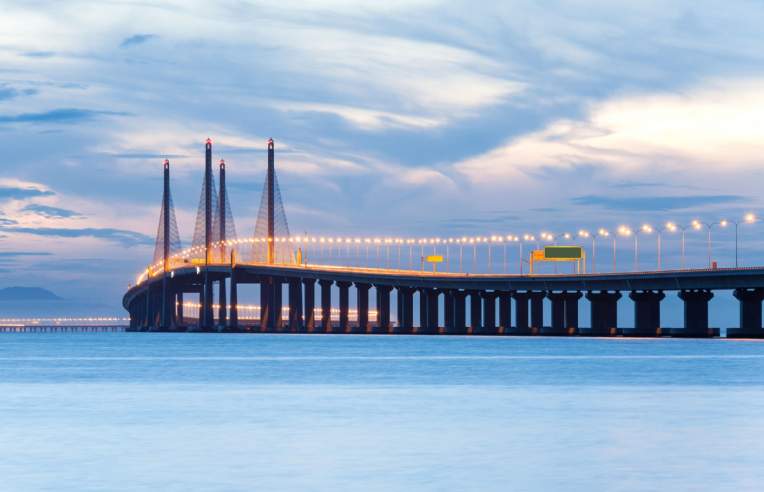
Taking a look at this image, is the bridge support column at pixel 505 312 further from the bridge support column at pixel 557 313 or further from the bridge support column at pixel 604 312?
the bridge support column at pixel 604 312

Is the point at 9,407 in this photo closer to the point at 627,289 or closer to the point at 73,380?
the point at 73,380

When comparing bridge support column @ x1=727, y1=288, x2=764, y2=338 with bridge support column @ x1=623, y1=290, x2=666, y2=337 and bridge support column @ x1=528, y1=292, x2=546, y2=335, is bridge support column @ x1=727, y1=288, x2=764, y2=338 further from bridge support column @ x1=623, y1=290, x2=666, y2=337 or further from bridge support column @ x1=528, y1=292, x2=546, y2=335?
bridge support column @ x1=528, y1=292, x2=546, y2=335

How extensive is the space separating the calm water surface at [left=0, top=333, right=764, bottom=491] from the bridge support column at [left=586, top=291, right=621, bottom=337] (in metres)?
103

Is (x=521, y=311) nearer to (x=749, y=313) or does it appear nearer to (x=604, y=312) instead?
(x=604, y=312)

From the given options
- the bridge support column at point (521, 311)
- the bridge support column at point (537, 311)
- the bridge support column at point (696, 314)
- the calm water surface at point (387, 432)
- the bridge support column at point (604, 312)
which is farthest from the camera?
the bridge support column at point (521, 311)

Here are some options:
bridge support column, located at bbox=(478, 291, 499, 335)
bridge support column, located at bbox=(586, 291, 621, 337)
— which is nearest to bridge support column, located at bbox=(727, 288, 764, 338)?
bridge support column, located at bbox=(586, 291, 621, 337)

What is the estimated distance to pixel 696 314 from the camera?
537 feet

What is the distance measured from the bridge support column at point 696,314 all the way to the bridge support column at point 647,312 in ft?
11.5


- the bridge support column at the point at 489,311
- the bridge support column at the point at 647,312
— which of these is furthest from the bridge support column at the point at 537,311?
the bridge support column at the point at 647,312

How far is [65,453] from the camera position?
107ft

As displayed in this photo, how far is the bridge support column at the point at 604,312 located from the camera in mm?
176375

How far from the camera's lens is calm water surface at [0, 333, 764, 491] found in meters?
27.2

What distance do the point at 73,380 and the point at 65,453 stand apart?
39.4m

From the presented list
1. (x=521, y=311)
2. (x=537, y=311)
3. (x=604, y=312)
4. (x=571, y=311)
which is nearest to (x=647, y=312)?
(x=604, y=312)
